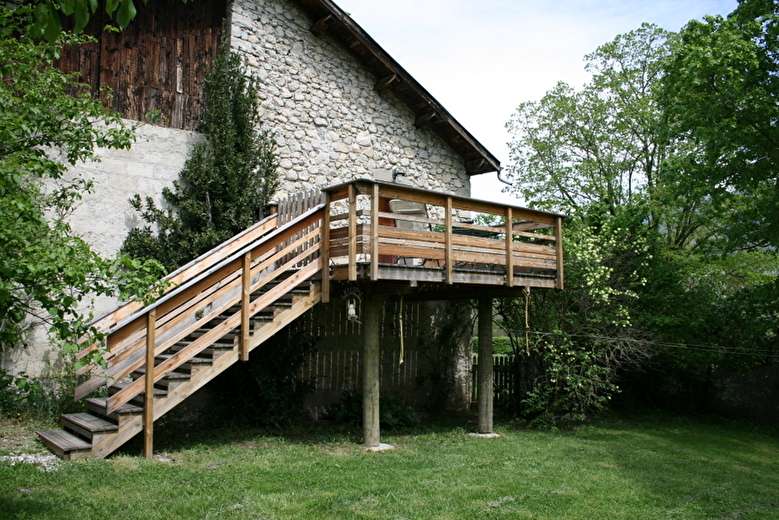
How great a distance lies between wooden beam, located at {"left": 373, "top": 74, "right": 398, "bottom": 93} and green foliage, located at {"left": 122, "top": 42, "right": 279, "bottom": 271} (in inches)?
98.7

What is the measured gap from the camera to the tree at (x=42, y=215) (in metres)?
4.16

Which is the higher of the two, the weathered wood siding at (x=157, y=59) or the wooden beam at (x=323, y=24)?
the wooden beam at (x=323, y=24)

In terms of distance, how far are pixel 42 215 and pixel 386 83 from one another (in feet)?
26.5

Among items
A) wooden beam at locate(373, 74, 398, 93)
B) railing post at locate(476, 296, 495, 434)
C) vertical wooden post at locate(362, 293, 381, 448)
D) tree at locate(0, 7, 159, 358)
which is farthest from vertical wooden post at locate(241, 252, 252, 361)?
wooden beam at locate(373, 74, 398, 93)

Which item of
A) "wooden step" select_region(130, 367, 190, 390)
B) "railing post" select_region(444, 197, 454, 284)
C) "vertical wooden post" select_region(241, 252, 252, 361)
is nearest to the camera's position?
"wooden step" select_region(130, 367, 190, 390)

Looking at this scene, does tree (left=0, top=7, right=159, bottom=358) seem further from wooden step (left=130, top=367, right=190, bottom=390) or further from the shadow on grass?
the shadow on grass

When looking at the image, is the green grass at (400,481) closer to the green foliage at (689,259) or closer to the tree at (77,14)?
the green foliage at (689,259)

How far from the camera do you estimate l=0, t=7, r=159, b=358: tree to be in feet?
13.6

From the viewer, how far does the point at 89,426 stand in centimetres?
665

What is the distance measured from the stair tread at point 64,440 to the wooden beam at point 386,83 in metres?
7.91

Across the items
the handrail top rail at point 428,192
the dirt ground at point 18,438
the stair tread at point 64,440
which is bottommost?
the dirt ground at point 18,438

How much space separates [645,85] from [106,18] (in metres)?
16.2

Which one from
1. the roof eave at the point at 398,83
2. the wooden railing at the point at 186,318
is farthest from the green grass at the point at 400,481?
the roof eave at the point at 398,83

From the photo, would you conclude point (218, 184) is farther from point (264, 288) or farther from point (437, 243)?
point (437, 243)
